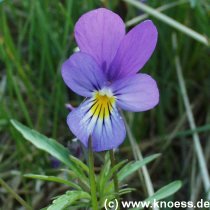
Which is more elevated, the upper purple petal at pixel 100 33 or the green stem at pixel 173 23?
the green stem at pixel 173 23

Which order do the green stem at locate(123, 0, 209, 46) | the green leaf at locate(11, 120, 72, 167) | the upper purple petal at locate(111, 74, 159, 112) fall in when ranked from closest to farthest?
the upper purple petal at locate(111, 74, 159, 112) < the green leaf at locate(11, 120, 72, 167) < the green stem at locate(123, 0, 209, 46)

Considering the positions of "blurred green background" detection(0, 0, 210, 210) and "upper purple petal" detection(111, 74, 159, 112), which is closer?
"upper purple petal" detection(111, 74, 159, 112)

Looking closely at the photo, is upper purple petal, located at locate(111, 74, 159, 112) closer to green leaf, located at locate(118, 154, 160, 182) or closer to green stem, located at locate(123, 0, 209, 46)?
green leaf, located at locate(118, 154, 160, 182)

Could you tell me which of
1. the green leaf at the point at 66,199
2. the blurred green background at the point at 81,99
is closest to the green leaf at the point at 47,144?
the green leaf at the point at 66,199

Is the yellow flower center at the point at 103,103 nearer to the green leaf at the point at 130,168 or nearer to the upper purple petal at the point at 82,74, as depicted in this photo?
the upper purple petal at the point at 82,74

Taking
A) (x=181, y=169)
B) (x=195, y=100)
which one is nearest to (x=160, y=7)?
(x=195, y=100)

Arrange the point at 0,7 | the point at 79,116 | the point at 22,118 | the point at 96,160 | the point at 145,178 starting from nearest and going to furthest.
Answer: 1. the point at 79,116
2. the point at 145,178
3. the point at 0,7
4. the point at 96,160
5. the point at 22,118

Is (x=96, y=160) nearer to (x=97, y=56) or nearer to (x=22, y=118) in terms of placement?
(x=22, y=118)

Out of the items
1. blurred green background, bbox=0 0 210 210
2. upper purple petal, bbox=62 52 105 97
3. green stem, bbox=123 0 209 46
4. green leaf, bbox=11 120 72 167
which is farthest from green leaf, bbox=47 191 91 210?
green stem, bbox=123 0 209 46
